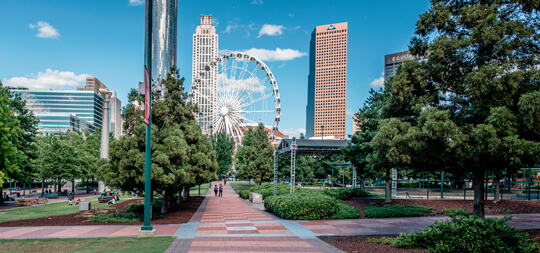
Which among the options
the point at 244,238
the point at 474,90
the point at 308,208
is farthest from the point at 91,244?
the point at 474,90

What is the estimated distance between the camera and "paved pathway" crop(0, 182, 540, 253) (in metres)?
11.4

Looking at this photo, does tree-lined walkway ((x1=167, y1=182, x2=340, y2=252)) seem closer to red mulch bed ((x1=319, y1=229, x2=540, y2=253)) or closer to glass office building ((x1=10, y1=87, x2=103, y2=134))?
red mulch bed ((x1=319, y1=229, x2=540, y2=253))

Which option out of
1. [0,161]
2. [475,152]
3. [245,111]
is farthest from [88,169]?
[475,152]

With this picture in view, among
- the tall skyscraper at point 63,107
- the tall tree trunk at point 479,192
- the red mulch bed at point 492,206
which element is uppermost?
the tall skyscraper at point 63,107

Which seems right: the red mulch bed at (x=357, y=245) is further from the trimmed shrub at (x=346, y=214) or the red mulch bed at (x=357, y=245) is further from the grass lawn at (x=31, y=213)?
the grass lawn at (x=31, y=213)

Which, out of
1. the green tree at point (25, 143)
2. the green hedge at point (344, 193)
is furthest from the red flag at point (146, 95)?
the green tree at point (25, 143)

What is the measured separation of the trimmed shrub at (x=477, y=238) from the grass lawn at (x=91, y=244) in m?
7.70

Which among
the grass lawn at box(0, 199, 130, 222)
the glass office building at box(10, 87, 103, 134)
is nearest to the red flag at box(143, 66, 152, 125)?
the grass lawn at box(0, 199, 130, 222)

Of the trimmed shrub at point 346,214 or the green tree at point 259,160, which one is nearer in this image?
the trimmed shrub at point 346,214

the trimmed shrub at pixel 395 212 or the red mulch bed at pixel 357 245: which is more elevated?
the red mulch bed at pixel 357 245

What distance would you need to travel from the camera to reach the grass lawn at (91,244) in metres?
11.1

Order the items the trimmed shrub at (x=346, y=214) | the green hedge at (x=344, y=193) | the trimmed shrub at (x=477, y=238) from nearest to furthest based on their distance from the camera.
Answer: the trimmed shrub at (x=477, y=238)
the trimmed shrub at (x=346, y=214)
the green hedge at (x=344, y=193)

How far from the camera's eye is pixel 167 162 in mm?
17734

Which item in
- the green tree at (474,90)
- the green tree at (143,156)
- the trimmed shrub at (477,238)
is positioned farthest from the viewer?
the green tree at (143,156)
